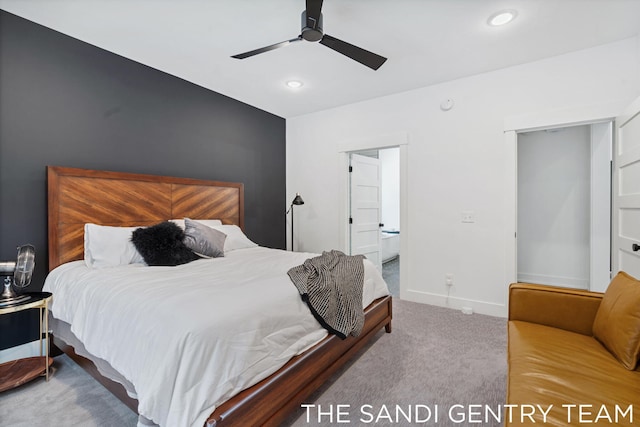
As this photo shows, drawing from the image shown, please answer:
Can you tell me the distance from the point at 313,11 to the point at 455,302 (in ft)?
10.5

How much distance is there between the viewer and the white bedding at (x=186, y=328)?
1.21 m

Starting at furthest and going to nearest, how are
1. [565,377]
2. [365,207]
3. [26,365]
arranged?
[365,207], [26,365], [565,377]

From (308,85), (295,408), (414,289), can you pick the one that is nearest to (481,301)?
(414,289)

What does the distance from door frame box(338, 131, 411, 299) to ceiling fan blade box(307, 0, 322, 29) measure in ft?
6.89

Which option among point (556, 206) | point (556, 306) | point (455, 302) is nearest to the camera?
point (556, 306)

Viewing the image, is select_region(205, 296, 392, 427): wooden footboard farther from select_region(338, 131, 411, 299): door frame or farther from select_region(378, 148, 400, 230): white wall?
select_region(378, 148, 400, 230): white wall

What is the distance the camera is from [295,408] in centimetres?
168

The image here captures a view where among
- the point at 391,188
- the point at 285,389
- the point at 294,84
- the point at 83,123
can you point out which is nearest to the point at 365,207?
the point at 294,84

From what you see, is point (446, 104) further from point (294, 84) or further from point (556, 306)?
point (556, 306)

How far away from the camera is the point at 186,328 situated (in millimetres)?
1268

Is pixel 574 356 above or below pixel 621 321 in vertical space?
below

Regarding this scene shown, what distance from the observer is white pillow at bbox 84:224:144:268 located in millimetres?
2370

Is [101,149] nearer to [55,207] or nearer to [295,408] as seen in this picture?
[55,207]

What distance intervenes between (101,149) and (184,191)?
858 mm
